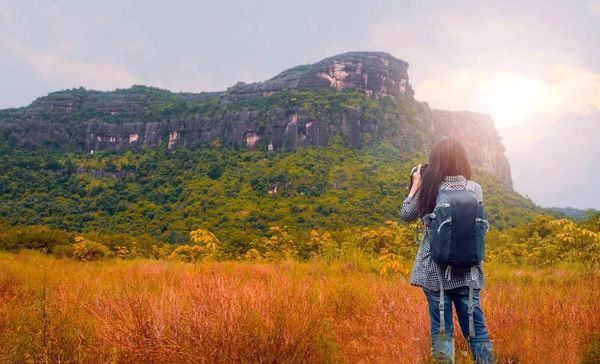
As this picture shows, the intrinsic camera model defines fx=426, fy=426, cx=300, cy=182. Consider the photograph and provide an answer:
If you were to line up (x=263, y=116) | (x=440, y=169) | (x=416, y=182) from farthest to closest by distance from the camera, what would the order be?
(x=263, y=116), (x=416, y=182), (x=440, y=169)

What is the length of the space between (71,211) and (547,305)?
195ft

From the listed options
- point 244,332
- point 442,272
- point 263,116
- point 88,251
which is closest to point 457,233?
point 442,272

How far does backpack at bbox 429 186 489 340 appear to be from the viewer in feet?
9.37

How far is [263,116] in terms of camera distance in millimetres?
81938

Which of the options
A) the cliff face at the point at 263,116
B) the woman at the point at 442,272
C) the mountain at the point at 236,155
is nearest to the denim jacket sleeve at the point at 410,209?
the woman at the point at 442,272

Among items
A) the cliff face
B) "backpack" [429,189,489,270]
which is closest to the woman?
"backpack" [429,189,489,270]

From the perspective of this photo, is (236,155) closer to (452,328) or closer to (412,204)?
(412,204)

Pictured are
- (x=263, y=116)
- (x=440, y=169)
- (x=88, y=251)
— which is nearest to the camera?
(x=440, y=169)

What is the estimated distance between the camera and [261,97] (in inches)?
3720

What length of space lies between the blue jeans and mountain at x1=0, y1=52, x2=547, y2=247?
27.6m

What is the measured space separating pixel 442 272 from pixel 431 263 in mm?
101

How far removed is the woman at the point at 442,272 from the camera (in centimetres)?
298

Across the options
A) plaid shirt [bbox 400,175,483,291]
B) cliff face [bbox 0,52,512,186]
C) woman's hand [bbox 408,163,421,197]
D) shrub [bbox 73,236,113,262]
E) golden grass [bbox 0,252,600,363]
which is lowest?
shrub [bbox 73,236,113,262]

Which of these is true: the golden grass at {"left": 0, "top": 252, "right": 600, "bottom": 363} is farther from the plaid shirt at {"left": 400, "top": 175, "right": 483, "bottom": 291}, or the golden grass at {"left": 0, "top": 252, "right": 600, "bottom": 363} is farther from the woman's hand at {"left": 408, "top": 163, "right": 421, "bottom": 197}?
the woman's hand at {"left": 408, "top": 163, "right": 421, "bottom": 197}
